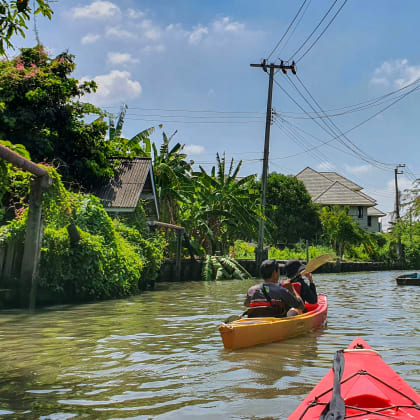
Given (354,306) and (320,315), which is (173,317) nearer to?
(320,315)

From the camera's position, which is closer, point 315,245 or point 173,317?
point 173,317

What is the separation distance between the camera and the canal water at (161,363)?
479 cm

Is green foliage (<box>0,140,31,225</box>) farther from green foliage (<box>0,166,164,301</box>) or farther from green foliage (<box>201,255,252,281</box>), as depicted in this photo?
green foliage (<box>201,255,252,281</box>)

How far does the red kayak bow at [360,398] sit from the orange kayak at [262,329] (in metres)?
3.02

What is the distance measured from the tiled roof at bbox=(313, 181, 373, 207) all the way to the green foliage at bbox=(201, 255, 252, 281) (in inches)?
1276

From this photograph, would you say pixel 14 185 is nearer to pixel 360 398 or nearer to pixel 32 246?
pixel 32 246

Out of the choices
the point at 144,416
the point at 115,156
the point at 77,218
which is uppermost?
the point at 115,156

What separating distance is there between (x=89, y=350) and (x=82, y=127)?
594 inches

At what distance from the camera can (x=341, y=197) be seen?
2334 inches

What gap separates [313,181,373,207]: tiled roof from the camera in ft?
191

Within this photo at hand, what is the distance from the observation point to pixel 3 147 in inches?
416

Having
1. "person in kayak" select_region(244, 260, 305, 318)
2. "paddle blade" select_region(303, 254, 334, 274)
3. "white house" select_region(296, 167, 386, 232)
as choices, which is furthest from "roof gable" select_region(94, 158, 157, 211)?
"white house" select_region(296, 167, 386, 232)

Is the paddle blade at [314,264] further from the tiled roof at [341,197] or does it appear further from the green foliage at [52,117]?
the tiled roof at [341,197]

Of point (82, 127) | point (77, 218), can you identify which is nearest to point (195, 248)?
point (82, 127)
